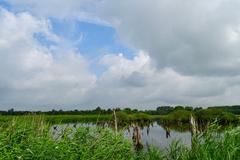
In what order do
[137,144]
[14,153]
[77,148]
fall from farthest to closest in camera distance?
[137,144], [77,148], [14,153]

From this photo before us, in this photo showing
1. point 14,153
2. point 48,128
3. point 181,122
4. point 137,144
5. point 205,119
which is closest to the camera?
point 14,153

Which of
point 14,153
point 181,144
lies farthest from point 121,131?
point 14,153

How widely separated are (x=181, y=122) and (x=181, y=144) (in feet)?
236

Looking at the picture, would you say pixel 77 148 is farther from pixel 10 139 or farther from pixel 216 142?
pixel 216 142

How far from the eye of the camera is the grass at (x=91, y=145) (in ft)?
46.3

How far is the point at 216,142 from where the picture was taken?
15.7 m

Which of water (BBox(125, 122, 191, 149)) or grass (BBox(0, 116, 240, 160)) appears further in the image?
water (BBox(125, 122, 191, 149))

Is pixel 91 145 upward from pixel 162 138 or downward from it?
downward

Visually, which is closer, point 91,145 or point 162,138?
point 91,145

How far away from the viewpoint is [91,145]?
15625mm

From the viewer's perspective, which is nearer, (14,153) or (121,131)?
(14,153)

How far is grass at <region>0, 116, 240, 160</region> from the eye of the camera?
1410 cm

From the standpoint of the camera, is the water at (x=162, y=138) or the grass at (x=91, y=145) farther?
the water at (x=162, y=138)

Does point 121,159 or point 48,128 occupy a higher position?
point 48,128
